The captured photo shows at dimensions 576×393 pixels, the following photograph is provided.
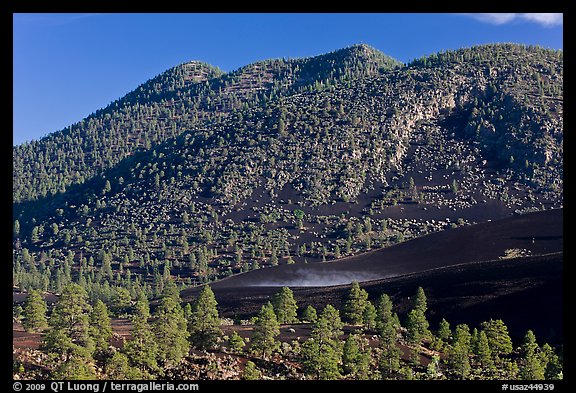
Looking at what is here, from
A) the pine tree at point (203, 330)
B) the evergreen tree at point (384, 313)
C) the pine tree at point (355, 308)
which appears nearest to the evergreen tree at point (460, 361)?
the evergreen tree at point (384, 313)

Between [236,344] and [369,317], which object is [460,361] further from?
[236,344]

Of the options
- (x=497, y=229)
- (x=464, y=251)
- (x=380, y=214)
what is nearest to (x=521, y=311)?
(x=464, y=251)

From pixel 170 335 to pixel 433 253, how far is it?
98.6m

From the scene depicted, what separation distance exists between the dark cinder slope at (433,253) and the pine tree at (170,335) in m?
83.8

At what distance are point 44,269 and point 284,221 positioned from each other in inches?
3261

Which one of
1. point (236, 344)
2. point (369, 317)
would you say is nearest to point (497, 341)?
point (369, 317)

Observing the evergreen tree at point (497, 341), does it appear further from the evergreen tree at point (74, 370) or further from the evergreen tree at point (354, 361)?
the evergreen tree at point (74, 370)

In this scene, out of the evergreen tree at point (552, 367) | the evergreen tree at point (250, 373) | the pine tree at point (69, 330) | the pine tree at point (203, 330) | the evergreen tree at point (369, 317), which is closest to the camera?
the pine tree at point (69, 330)

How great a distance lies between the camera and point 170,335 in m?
42.6

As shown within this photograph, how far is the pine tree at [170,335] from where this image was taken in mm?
41500

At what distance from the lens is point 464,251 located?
126688 mm

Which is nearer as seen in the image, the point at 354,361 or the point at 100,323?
the point at 100,323

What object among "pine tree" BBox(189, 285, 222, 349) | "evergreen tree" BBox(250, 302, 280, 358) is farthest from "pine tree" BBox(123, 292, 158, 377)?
"evergreen tree" BBox(250, 302, 280, 358)

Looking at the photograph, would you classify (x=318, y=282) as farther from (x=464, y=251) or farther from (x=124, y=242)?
(x=124, y=242)
